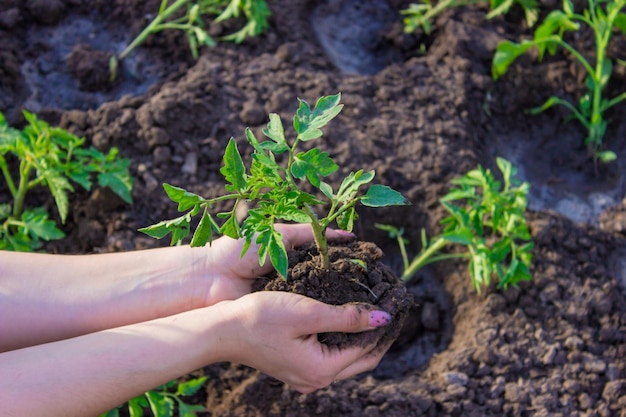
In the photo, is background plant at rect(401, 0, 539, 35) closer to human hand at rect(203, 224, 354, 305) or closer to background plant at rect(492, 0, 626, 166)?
background plant at rect(492, 0, 626, 166)

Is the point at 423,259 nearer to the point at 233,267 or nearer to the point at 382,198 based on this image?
the point at 233,267

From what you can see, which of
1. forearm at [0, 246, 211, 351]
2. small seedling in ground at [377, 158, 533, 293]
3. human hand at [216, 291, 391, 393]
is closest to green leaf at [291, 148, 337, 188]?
human hand at [216, 291, 391, 393]

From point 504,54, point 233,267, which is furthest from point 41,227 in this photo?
point 504,54

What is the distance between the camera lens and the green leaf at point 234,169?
1.67 meters

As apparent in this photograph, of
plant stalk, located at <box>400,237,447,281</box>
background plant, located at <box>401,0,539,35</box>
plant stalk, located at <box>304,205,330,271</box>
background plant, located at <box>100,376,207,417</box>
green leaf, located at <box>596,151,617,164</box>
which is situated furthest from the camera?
background plant, located at <box>401,0,539,35</box>

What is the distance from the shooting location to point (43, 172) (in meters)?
2.45

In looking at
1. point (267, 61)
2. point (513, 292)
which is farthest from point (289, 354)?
point (267, 61)

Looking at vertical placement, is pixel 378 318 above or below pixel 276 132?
below

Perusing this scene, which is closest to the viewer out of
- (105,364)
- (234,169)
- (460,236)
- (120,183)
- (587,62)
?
(234,169)

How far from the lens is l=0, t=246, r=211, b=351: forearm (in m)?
2.06

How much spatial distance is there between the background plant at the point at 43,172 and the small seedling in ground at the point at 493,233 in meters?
1.10

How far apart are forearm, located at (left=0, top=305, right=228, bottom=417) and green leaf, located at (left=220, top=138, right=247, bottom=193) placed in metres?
0.43

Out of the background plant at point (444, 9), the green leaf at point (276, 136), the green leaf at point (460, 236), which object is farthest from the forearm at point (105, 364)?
the background plant at point (444, 9)

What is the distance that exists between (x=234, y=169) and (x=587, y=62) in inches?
85.3
